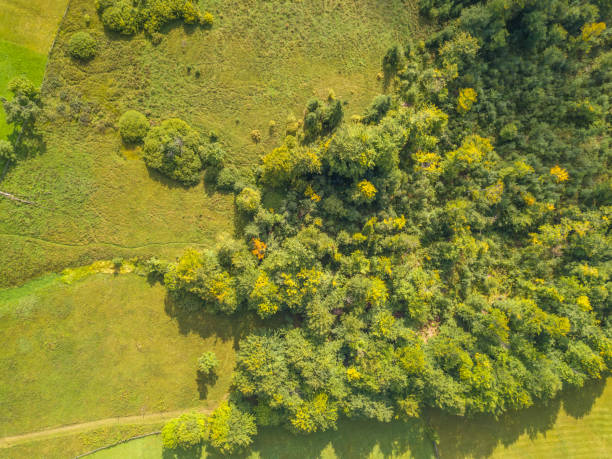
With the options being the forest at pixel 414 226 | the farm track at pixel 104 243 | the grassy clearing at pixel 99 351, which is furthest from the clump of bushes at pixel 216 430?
the farm track at pixel 104 243

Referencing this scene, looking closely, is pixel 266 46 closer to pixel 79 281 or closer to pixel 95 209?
pixel 95 209

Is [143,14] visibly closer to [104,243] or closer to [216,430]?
[104,243]

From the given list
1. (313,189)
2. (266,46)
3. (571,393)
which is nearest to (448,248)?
(313,189)

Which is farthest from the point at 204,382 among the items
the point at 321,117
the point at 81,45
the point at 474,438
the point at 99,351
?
the point at 81,45

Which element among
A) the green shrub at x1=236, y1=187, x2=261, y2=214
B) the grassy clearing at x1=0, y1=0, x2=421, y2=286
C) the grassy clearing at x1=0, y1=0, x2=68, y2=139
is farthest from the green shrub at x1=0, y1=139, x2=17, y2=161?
the green shrub at x1=236, y1=187, x2=261, y2=214

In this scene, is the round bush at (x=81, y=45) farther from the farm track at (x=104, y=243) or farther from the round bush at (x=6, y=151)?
the farm track at (x=104, y=243)
